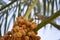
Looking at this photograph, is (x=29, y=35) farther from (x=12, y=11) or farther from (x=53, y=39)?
(x=53, y=39)

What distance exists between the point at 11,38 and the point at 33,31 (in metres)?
0.05

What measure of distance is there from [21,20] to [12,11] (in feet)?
1.59

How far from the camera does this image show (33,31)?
0.40 metres

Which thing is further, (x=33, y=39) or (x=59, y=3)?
(x=59, y=3)

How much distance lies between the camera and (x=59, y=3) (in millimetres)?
841

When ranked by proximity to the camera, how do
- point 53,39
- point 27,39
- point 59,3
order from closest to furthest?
point 27,39
point 59,3
point 53,39

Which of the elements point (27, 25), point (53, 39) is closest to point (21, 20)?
point (27, 25)

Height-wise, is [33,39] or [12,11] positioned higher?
[12,11]

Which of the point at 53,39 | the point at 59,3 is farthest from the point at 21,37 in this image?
the point at 53,39

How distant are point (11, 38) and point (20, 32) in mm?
25

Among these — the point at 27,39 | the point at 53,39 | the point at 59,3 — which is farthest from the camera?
the point at 53,39

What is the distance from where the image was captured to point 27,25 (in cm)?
43

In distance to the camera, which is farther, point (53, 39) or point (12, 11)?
point (53, 39)

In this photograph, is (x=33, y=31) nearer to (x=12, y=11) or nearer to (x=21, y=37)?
(x=21, y=37)
